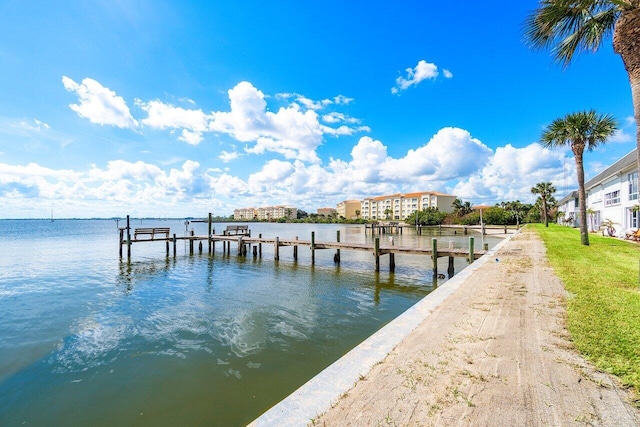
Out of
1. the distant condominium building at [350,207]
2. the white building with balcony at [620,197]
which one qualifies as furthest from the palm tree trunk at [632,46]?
the distant condominium building at [350,207]

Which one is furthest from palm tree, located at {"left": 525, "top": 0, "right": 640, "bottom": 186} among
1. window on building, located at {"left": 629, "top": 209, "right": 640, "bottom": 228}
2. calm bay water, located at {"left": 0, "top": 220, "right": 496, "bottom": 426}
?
window on building, located at {"left": 629, "top": 209, "right": 640, "bottom": 228}

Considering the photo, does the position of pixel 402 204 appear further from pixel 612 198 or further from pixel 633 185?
pixel 633 185

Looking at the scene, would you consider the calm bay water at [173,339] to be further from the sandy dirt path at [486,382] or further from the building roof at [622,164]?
the building roof at [622,164]

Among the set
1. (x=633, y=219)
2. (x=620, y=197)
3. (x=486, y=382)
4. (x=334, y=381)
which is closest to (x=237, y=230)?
(x=334, y=381)

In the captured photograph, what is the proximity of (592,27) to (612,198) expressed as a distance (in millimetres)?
24421

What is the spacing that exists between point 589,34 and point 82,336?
16467 millimetres

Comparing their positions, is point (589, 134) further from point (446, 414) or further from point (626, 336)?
point (446, 414)

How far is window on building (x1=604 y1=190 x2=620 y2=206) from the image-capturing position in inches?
971

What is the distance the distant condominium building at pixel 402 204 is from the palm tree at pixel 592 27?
333ft

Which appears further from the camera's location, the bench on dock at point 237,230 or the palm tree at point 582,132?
the bench on dock at point 237,230

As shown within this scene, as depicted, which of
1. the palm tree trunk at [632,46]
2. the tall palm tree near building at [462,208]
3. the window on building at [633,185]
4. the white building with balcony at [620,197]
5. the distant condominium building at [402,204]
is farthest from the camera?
the distant condominium building at [402,204]

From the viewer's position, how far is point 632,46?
22.6 feet

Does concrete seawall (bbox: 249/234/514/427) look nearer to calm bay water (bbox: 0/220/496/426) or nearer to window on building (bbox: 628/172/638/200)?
calm bay water (bbox: 0/220/496/426)

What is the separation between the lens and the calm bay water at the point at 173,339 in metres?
5.50
